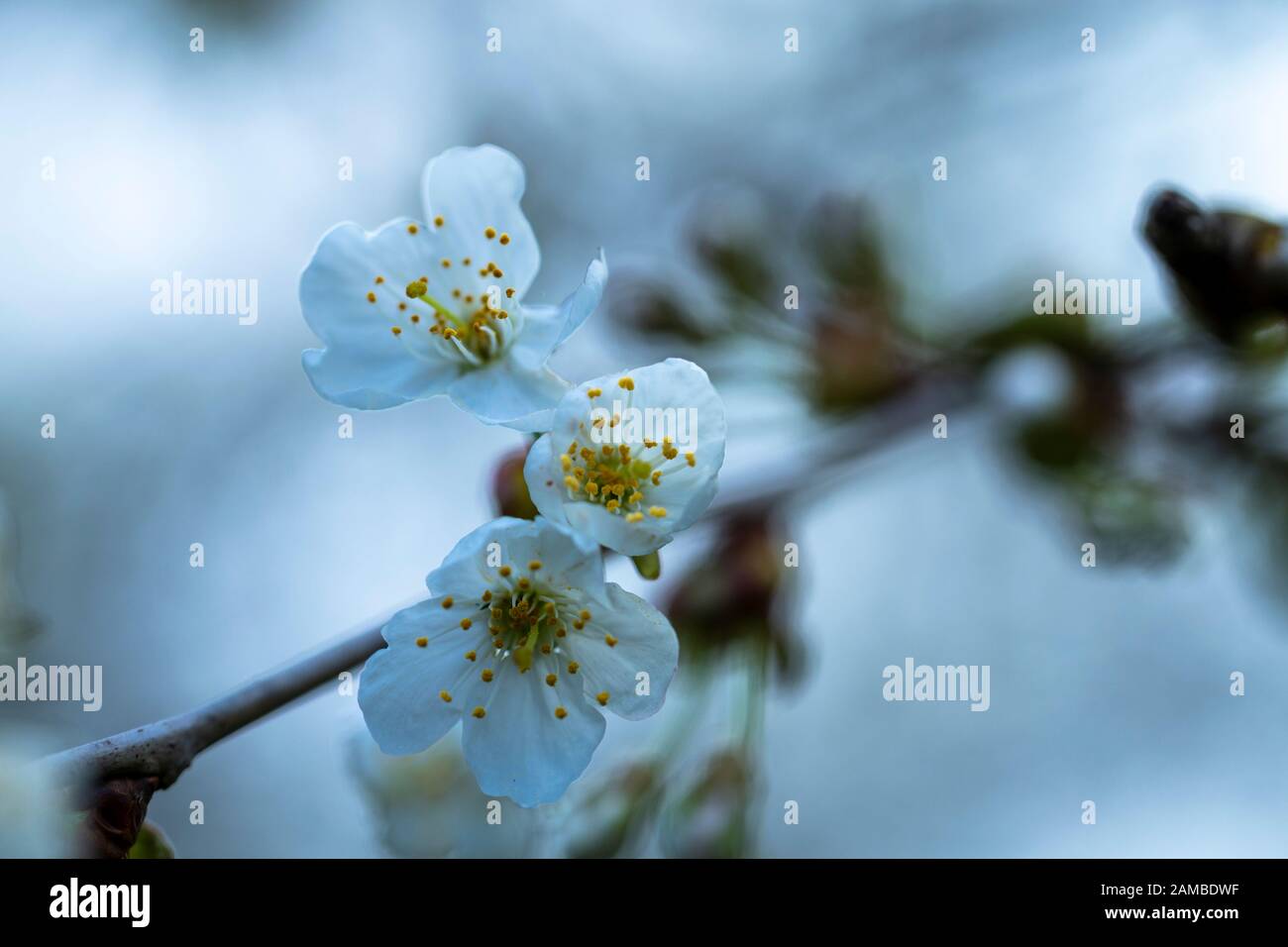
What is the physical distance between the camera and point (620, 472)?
0.78 meters

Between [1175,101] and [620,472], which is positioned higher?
[1175,101]

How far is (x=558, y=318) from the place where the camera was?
83 centimetres

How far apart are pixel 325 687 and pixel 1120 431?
3.25 ft

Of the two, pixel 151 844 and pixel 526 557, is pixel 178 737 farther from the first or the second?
pixel 526 557

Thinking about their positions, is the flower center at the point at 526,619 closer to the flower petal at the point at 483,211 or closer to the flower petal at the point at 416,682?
the flower petal at the point at 416,682

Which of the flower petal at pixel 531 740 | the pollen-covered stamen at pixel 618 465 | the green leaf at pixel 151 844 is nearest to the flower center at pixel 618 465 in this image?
the pollen-covered stamen at pixel 618 465

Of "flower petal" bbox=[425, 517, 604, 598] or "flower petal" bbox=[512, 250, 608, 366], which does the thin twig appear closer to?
"flower petal" bbox=[425, 517, 604, 598]

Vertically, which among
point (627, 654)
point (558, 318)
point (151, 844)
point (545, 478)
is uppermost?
point (558, 318)

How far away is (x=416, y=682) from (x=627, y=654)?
0.14 m

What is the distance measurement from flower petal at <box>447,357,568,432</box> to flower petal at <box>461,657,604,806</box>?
19 centimetres

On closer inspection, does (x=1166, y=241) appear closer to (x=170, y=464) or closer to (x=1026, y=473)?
(x=1026, y=473)

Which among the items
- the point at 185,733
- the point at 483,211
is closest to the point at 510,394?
the point at 483,211

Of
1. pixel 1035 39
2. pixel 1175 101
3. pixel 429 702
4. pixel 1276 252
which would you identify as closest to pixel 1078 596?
pixel 1175 101

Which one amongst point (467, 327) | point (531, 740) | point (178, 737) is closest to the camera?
point (178, 737)
